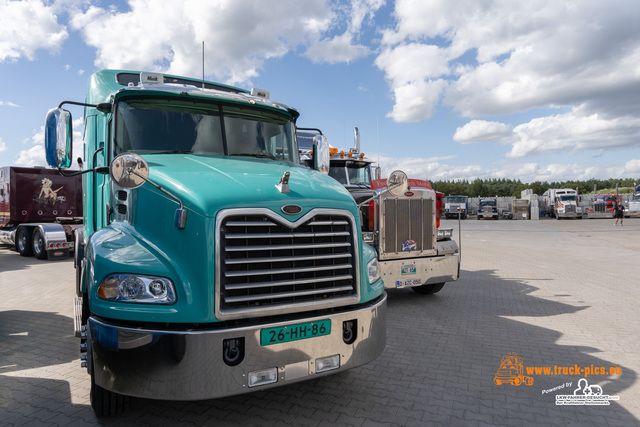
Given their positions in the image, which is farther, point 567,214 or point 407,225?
point 567,214

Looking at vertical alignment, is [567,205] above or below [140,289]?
above

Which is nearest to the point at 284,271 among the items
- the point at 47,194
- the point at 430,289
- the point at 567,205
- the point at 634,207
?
the point at 430,289

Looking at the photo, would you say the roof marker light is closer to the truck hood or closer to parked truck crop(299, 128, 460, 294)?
the truck hood

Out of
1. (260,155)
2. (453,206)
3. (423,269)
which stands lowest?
(423,269)

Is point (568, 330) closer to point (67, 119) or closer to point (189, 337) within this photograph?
point (189, 337)

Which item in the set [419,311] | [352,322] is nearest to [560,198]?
[419,311]

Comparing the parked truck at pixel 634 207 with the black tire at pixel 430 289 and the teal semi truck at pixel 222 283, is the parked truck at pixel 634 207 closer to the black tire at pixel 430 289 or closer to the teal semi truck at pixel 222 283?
the black tire at pixel 430 289

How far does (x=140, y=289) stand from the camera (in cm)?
297

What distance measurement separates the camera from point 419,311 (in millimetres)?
7172

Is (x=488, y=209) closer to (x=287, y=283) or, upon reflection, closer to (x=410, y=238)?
(x=410, y=238)

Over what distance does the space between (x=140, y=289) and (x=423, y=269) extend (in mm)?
5430

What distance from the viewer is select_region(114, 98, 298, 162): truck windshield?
4.19 metres

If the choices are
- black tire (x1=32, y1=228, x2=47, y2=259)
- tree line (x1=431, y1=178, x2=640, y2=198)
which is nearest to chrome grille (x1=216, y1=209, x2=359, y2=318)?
black tire (x1=32, y1=228, x2=47, y2=259)

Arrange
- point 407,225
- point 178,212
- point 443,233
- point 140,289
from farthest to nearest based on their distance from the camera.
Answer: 1. point 443,233
2. point 407,225
3. point 178,212
4. point 140,289
